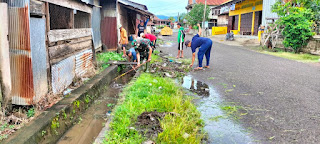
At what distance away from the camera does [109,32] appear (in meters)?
12.0

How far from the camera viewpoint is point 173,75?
24.8 feet

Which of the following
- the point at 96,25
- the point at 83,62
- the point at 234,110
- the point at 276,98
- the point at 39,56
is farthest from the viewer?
the point at 96,25

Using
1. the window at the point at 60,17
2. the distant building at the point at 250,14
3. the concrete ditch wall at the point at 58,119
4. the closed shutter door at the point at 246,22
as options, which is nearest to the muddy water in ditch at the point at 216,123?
the concrete ditch wall at the point at 58,119

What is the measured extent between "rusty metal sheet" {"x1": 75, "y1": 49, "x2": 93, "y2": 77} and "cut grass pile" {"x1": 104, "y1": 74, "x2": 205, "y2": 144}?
156cm

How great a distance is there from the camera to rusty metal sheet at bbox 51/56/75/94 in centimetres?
472

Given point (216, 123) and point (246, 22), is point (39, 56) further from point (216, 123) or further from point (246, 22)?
point (246, 22)

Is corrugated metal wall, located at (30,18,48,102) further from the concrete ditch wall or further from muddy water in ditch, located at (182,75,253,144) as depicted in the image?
muddy water in ditch, located at (182,75,253,144)

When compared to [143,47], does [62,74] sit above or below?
below

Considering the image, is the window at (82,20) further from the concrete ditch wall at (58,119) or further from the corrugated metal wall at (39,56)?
the corrugated metal wall at (39,56)

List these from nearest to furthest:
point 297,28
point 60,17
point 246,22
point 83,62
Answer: point 60,17 → point 83,62 → point 297,28 → point 246,22

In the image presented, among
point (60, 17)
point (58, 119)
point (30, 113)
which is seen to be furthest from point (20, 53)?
point (60, 17)

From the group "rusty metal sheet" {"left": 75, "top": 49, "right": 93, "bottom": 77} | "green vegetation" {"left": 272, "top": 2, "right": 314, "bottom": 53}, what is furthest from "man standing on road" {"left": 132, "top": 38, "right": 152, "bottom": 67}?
"green vegetation" {"left": 272, "top": 2, "right": 314, "bottom": 53}

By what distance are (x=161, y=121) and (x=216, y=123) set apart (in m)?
0.99

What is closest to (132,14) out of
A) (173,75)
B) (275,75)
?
(173,75)
